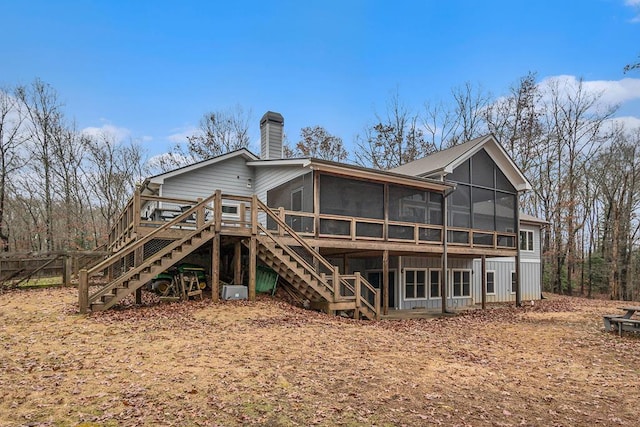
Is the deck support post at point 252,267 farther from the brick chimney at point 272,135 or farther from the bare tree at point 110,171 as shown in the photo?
the bare tree at point 110,171

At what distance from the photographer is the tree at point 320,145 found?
3544 cm

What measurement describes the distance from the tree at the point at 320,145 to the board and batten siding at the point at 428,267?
1752cm

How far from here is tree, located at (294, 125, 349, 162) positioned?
35.4m

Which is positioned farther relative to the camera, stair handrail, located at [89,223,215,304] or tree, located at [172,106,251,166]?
tree, located at [172,106,251,166]

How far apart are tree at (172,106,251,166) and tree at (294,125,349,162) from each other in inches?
184

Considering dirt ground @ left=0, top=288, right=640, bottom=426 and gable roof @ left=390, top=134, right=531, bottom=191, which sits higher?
gable roof @ left=390, top=134, right=531, bottom=191

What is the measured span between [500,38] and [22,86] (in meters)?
29.7

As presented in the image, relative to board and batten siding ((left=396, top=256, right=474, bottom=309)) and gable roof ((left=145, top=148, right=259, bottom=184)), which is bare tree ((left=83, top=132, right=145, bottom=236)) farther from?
board and batten siding ((left=396, top=256, right=474, bottom=309))

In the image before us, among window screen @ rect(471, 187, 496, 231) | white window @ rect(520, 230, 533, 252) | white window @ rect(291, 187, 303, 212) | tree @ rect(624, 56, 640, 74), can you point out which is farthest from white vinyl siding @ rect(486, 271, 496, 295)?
tree @ rect(624, 56, 640, 74)

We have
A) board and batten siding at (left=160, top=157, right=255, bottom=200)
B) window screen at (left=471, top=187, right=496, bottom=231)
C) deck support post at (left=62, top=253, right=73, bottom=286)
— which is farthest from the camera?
window screen at (left=471, top=187, right=496, bottom=231)

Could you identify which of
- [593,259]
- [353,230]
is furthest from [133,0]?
[593,259]

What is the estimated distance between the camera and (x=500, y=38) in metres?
22.1

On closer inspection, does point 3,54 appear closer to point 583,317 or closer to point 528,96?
point 583,317

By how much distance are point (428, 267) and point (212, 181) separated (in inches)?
392
